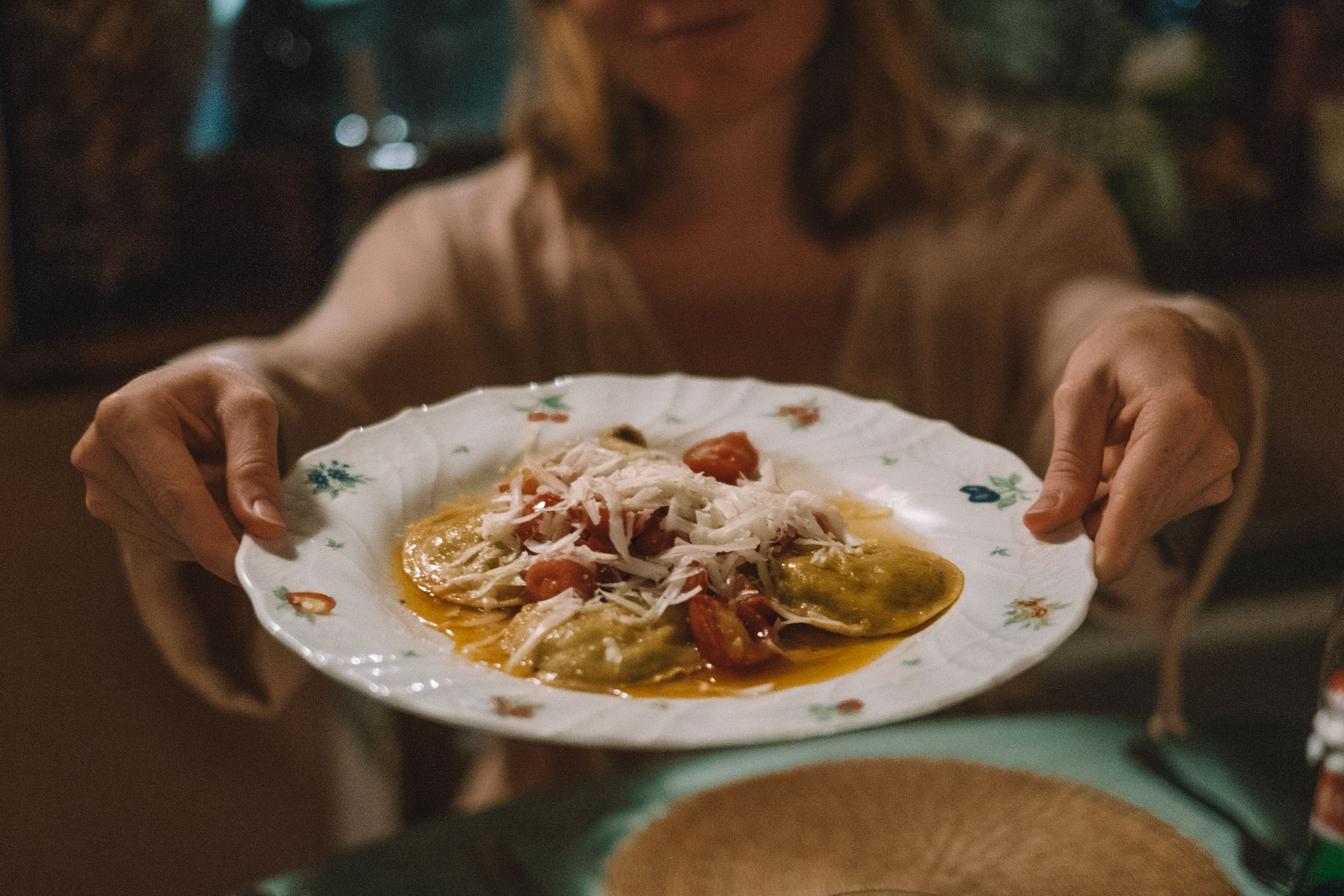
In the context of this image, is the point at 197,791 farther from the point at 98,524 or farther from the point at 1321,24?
the point at 1321,24

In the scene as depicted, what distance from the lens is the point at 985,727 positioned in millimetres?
1223

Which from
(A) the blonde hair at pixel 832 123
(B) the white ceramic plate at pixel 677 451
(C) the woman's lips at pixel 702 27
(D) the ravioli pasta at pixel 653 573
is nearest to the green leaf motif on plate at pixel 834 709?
(B) the white ceramic plate at pixel 677 451

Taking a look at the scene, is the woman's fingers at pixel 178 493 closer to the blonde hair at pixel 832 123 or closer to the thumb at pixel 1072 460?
the thumb at pixel 1072 460

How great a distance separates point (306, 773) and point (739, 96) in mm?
1147

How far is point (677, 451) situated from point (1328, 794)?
589mm

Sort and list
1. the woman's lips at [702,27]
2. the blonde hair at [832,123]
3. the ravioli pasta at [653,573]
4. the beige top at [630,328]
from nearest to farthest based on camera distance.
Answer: the ravioli pasta at [653,573], the beige top at [630,328], the woman's lips at [702,27], the blonde hair at [832,123]

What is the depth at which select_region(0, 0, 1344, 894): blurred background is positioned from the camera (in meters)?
0.87

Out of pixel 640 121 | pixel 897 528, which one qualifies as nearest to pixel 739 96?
pixel 640 121

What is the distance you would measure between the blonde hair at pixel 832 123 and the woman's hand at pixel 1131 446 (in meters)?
0.81

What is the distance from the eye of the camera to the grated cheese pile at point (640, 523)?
2.79ft

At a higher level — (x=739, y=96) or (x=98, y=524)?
(x=739, y=96)

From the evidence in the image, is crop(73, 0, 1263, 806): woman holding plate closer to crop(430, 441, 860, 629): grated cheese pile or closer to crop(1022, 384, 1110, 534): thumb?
crop(1022, 384, 1110, 534): thumb

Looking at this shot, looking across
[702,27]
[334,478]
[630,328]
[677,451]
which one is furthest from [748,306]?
[334,478]

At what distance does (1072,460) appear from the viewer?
Answer: 2.79ft
